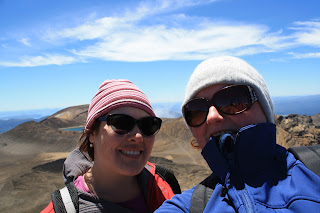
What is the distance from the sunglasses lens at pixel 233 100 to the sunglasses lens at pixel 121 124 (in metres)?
0.78

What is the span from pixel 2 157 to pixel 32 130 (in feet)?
14.5

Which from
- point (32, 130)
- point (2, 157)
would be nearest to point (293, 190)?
point (2, 157)

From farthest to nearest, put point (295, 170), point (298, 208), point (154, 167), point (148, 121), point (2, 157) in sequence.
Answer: point (2, 157)
point (154, 167)
point (148, 121)
point (295, 170)
point (298, 208)

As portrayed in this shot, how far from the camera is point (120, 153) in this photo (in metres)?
2.03

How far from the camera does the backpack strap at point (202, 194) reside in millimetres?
1362

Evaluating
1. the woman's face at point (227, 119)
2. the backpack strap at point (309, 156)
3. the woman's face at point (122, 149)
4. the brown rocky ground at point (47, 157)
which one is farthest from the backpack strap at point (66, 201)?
the brown rocky ground at point (47, 157)

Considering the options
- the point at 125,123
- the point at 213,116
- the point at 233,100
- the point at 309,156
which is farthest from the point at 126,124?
the point at 309,156

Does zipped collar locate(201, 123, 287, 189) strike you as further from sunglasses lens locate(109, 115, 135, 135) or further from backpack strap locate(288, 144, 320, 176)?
sunglasses lens locate(109, 115, 135, 135)

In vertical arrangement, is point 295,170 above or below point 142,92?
below

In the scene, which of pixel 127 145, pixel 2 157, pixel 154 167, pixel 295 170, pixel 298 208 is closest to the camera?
pixel 298 208

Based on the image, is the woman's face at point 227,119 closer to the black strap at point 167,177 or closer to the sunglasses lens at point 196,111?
the sunglasses lens at point 196,111

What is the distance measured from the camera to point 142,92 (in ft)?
7.59

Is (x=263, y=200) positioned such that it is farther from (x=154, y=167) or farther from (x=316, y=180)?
(x=154, y=167)

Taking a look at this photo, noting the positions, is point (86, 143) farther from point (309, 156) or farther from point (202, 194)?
point (309, 156)
